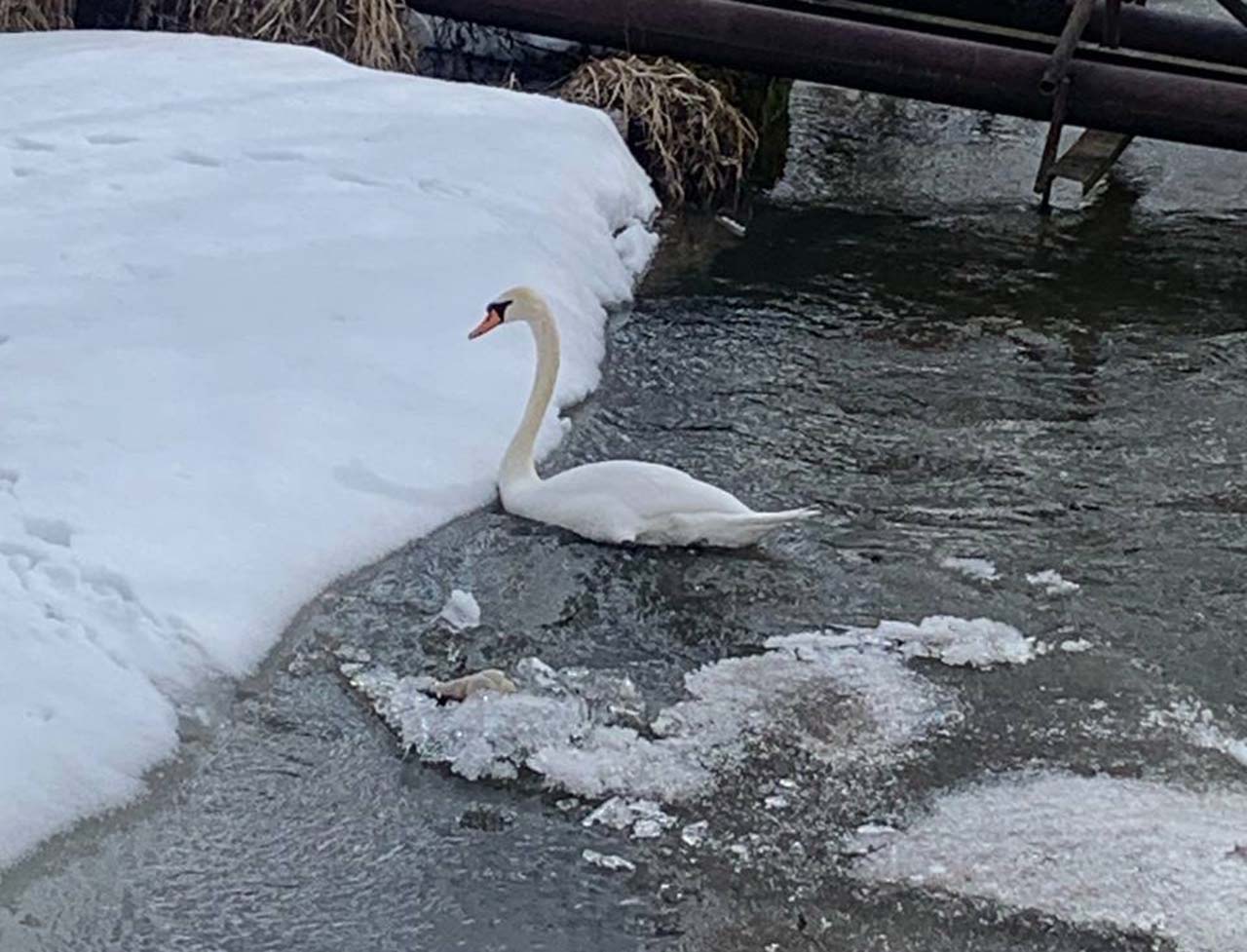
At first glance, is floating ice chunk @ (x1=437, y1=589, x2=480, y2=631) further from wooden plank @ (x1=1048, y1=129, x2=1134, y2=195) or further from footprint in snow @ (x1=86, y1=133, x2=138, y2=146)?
wooden plank @ (x1=1048, y1=129, x2=1134, y2=195)

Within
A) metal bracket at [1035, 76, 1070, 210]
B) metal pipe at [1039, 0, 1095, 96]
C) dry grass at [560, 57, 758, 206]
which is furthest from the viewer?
dry grass at [560, 57, 758, 206]

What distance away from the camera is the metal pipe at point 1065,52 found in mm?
9609

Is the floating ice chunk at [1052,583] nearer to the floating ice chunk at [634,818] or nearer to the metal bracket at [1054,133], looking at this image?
the floating ice chunk at [634,818]

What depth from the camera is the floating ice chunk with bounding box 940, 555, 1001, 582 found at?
18.7 ft

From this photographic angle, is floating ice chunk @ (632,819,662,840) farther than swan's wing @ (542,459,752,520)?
No

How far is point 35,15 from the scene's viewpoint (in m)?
11.0

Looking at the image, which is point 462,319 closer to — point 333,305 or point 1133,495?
point 333,305

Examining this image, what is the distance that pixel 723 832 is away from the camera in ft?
14.0

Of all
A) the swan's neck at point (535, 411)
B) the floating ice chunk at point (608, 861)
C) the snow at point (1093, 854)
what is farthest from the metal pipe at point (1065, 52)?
the floating ice chunk at point (608, 861)

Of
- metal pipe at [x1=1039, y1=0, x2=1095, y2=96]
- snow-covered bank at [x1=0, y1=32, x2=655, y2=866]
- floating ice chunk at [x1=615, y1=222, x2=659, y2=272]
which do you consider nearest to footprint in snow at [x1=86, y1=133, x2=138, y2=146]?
snow-covered bank at [x1=0, y1=32, x2=655, y2=866]

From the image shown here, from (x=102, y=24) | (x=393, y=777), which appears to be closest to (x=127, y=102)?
(x=102, y=24)

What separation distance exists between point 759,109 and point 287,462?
6058 millimetres

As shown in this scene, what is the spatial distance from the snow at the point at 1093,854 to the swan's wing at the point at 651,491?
1534mm

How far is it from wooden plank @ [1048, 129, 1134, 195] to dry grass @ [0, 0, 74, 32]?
587 centimetres
